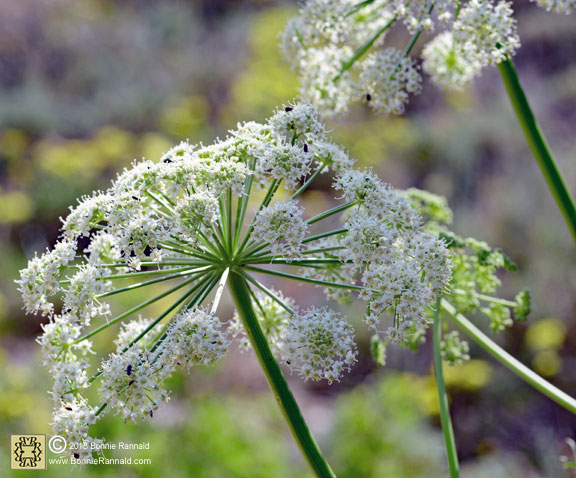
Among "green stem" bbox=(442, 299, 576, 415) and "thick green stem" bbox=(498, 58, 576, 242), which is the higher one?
"thick green stem" bbox=(498, 58, 576, 242)

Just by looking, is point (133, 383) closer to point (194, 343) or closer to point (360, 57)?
point (194, 343)

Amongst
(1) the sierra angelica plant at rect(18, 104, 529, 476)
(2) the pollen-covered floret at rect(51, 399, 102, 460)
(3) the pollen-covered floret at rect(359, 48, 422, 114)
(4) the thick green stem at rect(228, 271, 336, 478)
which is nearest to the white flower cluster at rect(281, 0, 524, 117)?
(3) the pollen-covered floret at rect(359, 48, 422, 114)

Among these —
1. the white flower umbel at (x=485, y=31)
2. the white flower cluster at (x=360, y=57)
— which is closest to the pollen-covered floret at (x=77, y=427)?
the white flower cluster at (x=360, y=57)

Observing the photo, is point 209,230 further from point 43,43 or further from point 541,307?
point 43,43

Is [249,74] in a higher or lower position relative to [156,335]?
higher

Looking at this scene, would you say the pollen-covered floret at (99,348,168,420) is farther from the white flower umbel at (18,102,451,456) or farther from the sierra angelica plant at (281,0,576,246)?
the sierra angelica plant at (281,0,576,246)

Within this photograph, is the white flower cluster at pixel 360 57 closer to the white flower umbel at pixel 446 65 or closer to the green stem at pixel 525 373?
the white flower umbel at pixel 446 65

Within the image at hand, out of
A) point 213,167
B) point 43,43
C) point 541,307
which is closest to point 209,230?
point 213,167

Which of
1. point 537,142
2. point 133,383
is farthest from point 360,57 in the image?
point 133,383
